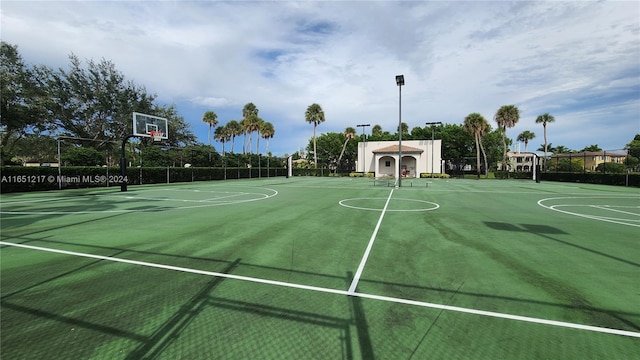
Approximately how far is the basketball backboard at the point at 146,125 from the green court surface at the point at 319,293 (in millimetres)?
16178

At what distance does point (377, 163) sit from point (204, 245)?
46389 millimetres

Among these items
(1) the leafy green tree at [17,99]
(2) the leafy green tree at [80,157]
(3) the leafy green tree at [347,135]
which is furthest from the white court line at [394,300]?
(3) the leafy green tree at [347,135]

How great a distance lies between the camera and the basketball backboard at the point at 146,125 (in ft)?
69.5

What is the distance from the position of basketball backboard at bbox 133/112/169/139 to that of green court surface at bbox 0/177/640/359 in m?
16.2

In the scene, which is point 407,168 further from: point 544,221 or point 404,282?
point 404,282

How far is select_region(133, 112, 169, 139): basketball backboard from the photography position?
21172mm

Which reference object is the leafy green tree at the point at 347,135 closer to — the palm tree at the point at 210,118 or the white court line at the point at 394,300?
the palm tree at the point at 210,118

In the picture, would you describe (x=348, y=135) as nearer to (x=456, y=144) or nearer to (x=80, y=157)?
(x=456, y=144)

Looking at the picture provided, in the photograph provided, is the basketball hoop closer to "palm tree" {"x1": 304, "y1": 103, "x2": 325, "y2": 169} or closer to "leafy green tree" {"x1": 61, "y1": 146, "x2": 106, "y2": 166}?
"leafy green tree" {"x1": 61, "y1": 146, "x2": 106, "y2": 166}

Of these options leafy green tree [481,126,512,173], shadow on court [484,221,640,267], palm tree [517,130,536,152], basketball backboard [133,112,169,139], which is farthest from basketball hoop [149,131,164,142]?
palm tree [517,130,536,152]

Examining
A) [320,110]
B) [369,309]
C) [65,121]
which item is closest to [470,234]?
[369,309]

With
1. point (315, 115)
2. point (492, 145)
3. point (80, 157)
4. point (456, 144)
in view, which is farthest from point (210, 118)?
point (492, 145)

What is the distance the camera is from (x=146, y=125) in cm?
2233

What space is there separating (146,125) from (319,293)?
23.5 meters
